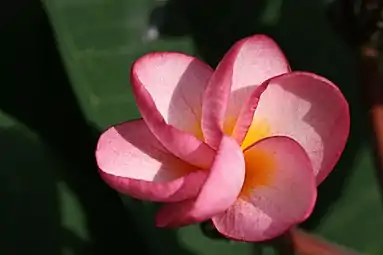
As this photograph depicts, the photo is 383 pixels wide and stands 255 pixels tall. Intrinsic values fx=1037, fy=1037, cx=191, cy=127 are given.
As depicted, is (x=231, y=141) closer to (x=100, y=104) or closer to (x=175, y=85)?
(x=175, y=85)

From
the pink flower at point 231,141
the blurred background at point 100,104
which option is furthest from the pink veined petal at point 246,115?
the blurred background at point 100,104

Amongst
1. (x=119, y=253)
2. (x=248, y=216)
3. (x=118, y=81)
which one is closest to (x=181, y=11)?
(x=118, y=81)

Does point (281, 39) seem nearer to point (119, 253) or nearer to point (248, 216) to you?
point (119, 253)

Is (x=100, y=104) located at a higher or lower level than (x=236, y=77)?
lower

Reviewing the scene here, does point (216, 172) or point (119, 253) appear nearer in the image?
point (216, 172)

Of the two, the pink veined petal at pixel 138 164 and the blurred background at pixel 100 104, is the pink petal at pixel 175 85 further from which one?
the blurred background at pixel 100 104

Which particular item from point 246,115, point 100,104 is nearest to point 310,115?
point 246,115

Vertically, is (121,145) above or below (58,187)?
above
